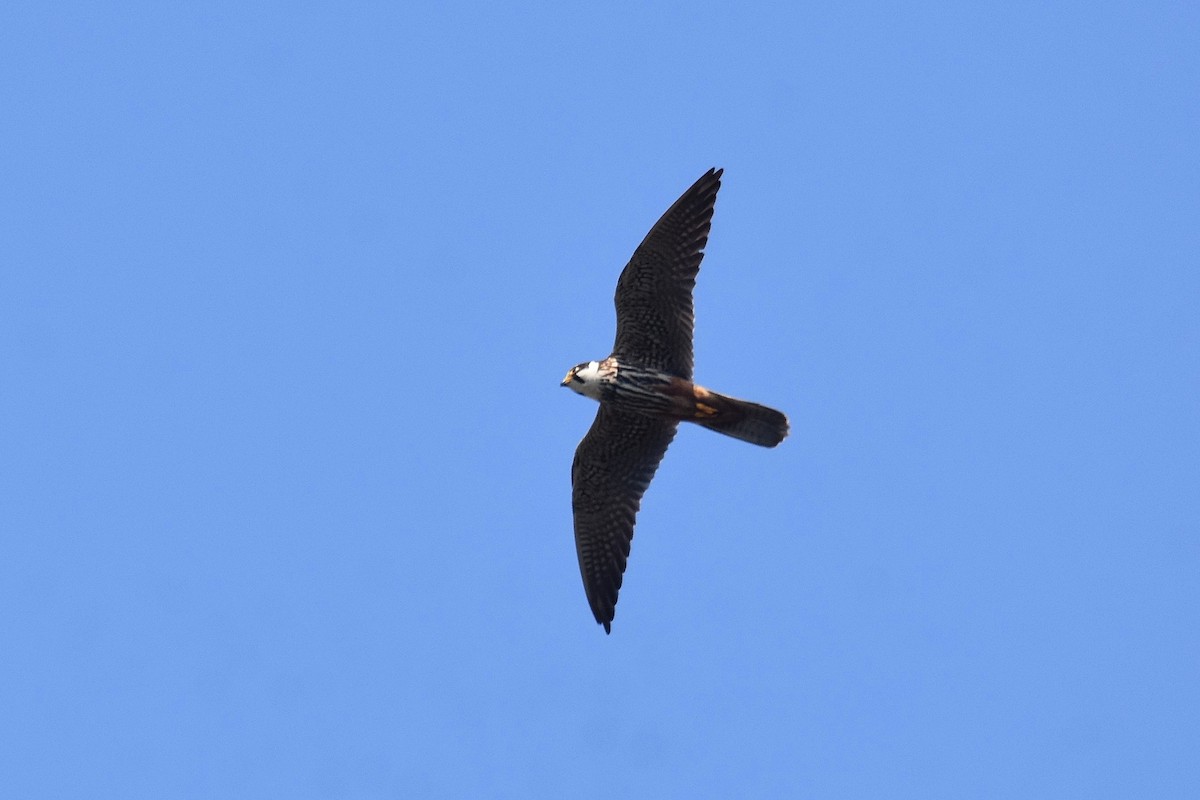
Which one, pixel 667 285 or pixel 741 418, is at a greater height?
pixel 667 285

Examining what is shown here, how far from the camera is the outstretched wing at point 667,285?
1592cm

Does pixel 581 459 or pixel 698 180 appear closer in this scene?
pixel 698 180

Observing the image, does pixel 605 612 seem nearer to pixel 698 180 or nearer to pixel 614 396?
pixel 614 396

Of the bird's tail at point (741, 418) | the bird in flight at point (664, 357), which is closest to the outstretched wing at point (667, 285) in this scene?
the bird in flight at point (664, 357)

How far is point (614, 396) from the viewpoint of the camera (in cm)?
1630

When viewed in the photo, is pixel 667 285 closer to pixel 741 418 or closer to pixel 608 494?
pixel 741 418

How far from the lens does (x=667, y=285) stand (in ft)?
52.6

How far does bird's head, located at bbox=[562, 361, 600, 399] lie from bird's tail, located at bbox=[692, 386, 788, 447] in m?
1.01

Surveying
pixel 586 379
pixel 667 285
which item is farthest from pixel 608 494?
pixel 667 285

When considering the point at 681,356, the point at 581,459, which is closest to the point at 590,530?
the point at 581,459

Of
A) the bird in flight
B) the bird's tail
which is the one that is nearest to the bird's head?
the bird in flight

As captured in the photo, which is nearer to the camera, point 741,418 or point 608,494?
point 741,418

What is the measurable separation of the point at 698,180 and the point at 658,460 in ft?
9.94

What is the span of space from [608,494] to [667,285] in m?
2.46
